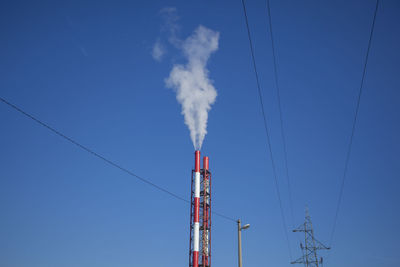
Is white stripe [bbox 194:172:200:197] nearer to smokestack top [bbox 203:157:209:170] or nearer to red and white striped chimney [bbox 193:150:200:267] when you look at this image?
red and white striped chimney [bbox 193:150:200:267]

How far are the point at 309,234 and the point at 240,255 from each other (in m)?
31.5

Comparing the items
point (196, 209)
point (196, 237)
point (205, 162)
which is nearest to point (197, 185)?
point (196, 209)

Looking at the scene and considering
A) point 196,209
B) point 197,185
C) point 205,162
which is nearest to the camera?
point 196,209

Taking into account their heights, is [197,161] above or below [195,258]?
above

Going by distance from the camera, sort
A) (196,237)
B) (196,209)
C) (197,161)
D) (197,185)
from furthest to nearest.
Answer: (197,161), (197,185), (196,209), (196,237)

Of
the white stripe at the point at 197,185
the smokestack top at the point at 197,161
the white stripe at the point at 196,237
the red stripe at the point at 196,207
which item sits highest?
the smokestack top at the point at 197,161

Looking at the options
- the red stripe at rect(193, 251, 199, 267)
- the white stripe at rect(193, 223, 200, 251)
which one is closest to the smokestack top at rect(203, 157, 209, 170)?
the white stripe at rect(193, 223, 200, 251)

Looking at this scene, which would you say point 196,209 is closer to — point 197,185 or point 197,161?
point 197,185

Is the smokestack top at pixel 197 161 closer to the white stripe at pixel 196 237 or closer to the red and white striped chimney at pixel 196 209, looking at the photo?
the red and white striped chimney at pixel 196 209

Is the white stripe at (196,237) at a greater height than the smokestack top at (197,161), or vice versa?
the smokestack top at (197,161)

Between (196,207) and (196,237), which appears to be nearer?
(196,237)

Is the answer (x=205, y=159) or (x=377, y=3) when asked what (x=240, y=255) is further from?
(x=205, y=159)

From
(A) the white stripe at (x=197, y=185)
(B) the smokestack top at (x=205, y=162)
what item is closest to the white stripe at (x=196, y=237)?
(A) the white stripe at (x=197, y=185)

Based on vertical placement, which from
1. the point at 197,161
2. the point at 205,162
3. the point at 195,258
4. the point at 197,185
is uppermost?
the point at 205,162
